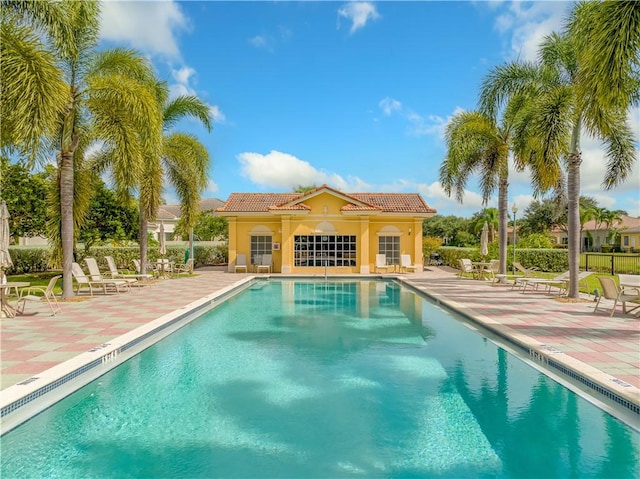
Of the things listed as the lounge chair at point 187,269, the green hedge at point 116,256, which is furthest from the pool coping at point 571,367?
the green hedge at point 116,256

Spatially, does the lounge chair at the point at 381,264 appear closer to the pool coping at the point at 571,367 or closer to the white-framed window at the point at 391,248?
the white-framed window at the point at 391,248

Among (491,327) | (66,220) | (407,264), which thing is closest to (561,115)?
(491,327)

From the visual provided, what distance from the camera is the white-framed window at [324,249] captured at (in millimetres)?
26203

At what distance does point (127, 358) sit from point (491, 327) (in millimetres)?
7521

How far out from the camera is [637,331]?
8.80 meters

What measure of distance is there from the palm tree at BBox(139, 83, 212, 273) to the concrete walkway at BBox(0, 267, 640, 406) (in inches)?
290

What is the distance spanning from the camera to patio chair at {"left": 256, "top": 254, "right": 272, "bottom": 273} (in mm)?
26547

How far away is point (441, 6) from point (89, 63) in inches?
465

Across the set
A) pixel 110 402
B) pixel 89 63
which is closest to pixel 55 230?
pixel 89 63

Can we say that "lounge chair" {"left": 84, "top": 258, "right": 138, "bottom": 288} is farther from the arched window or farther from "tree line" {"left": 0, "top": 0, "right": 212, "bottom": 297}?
the arched window

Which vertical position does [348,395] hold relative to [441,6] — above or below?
below

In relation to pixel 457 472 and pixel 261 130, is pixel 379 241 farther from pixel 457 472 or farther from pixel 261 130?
pixel 457 472

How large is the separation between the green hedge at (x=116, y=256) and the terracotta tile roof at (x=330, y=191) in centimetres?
691

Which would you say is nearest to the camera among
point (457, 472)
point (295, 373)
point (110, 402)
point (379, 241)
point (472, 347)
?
point (457, 472)
